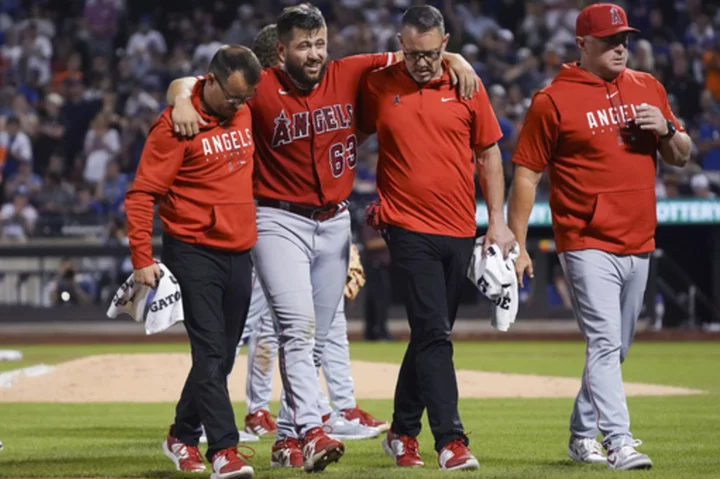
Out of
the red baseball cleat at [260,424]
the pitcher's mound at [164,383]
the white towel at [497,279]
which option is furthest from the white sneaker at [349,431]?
the pitcher's mound at [164,383]

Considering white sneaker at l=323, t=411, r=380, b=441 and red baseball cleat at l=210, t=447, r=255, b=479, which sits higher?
red baseball cleat at l=210, t=447, r=255, b=479

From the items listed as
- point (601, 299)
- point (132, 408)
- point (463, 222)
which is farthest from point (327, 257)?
point (132, 408)

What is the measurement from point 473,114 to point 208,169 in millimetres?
1464

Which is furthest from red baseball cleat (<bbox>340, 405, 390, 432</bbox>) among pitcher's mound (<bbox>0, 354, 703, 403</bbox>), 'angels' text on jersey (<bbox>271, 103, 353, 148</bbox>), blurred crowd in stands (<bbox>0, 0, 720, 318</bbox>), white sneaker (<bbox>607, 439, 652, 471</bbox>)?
blurred crowd in stands (<bbox>0, 0, 720, 318</bbox>)

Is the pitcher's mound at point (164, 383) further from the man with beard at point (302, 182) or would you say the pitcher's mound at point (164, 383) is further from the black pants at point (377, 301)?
the man with beard at point (302, 182)

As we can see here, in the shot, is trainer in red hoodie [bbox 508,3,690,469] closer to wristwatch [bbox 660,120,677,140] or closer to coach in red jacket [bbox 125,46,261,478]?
wristwatch [bbox 660,120,677,140]

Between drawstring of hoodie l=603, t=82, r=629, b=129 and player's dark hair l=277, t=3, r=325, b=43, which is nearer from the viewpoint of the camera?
player's dark hair l=277, t=3, r=325, b=43

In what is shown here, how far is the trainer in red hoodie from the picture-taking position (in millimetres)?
7609

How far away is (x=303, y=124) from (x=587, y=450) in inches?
92.9

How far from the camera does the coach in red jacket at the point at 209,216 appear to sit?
7219 millimetres

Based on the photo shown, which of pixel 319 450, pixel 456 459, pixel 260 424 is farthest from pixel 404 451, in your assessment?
pixel 260 424

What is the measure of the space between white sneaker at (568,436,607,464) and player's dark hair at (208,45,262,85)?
8.70 feet

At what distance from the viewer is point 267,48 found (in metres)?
8.96

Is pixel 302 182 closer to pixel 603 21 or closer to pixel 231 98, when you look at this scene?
pixel 231 98
